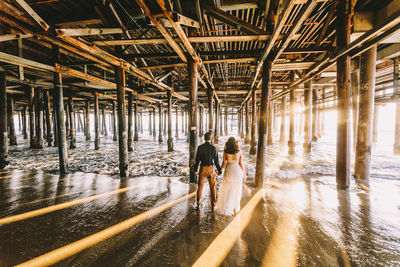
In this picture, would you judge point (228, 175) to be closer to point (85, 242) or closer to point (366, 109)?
point (85, 242)

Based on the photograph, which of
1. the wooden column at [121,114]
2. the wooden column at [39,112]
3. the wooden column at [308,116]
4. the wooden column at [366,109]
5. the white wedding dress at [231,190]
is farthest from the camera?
the wooden column at [39,112]

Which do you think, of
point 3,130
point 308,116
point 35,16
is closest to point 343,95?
point 308,116

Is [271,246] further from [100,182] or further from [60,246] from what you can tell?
[100,182]

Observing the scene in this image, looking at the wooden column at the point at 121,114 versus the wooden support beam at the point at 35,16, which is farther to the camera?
the wooden column at the point at 121,114

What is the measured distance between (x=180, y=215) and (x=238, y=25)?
15.4ft

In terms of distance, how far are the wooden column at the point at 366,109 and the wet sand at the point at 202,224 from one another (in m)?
0.82

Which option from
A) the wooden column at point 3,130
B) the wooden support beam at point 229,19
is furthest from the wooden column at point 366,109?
the wooden column at point 3,130

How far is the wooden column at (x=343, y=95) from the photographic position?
14.3 feet

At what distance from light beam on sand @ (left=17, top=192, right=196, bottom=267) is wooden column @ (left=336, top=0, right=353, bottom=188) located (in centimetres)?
545

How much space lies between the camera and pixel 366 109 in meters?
5.41

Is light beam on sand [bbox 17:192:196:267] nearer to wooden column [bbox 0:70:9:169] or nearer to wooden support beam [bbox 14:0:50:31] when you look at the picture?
wooden support beam [bbox 14:0:50:31]

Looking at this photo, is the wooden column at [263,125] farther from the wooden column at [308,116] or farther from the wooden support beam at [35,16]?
the wooden column at [308,116]

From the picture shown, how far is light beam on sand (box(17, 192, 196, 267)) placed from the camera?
2.28 meters

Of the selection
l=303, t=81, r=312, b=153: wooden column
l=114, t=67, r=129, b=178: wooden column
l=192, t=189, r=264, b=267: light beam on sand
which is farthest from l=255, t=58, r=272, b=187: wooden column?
l=303, t=81, r=312, b=153: wooden column
